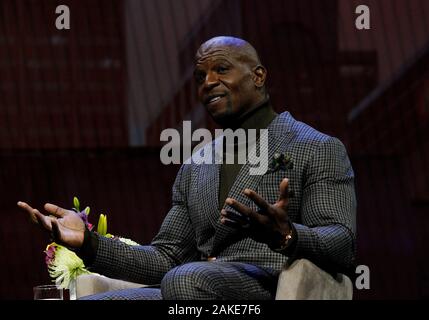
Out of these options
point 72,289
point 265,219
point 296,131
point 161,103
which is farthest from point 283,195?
Result: point 161,103

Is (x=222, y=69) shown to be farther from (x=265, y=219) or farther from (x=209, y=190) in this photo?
(x=265, y=219)

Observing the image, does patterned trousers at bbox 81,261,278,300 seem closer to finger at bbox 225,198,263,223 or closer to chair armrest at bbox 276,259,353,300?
chair armrest at bbox 276,259,353,300

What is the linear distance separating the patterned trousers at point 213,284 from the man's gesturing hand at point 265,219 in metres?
0.16

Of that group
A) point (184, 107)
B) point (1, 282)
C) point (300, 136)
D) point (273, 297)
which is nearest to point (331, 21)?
point (184, 107)

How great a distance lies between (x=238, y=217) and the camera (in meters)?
→ 1.92

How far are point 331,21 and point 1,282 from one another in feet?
8.15

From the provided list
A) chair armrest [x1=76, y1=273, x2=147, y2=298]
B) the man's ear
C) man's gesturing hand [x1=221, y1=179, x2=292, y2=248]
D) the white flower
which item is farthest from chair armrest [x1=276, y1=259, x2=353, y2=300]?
the white flower

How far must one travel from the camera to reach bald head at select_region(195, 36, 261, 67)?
2367 mm

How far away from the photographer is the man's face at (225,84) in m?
2.34

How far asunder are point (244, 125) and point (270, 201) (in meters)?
0.24

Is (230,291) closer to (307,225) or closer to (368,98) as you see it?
(307,225)

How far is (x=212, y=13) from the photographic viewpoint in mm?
5004

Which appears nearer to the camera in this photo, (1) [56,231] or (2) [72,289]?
(1) [56,231]

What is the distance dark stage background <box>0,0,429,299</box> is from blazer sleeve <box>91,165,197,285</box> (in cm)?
245
